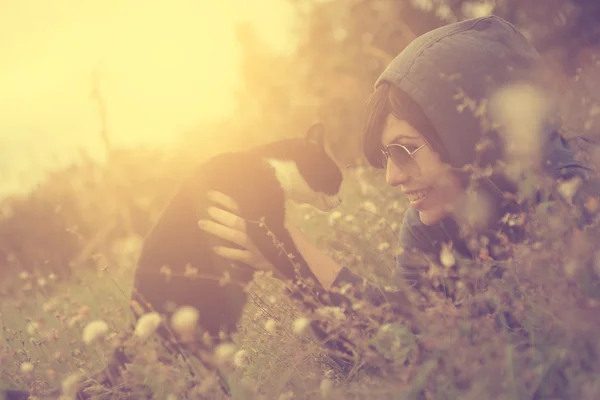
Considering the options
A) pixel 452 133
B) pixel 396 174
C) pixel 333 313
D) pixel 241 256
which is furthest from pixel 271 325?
pixel 452 133

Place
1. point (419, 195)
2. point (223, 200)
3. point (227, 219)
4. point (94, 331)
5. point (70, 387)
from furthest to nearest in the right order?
point (223, 200), point (227, 219), point (419, 195), point (94, 331), point (70, 387)

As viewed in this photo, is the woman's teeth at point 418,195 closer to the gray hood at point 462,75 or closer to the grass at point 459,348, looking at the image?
the gray hood at point 462,75

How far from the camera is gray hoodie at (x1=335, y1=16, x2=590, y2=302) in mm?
2219

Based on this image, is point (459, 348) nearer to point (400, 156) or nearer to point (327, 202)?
point (400, 156)

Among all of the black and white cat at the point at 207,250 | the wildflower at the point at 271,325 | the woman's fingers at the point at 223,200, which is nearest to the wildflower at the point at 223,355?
the wildflower at the point at 271,325

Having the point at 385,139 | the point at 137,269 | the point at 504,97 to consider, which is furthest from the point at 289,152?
the point at 504,97

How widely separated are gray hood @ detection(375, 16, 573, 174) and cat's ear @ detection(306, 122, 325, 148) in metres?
1.75

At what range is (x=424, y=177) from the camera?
2473 mm

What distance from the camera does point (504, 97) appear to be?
2.20m

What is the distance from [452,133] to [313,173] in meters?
2.03

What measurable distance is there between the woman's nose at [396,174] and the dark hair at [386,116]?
0.60 feet

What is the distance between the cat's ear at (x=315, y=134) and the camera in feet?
13.5

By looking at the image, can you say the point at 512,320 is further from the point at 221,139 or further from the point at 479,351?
the point at 221,139

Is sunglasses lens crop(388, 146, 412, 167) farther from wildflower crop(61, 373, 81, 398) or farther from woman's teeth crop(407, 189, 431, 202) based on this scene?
wildflower crop(61, 373, 81, 398)
